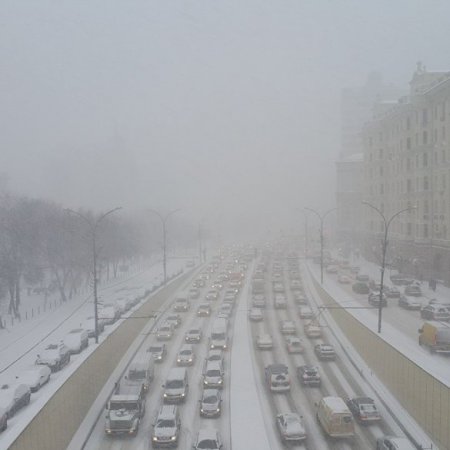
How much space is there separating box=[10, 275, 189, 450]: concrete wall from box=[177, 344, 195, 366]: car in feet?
7.45

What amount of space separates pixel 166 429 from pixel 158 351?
852 cm

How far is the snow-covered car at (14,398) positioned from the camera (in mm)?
16281

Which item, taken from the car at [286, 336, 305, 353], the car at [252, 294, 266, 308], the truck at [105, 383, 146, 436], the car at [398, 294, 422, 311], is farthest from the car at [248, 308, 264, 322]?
the truck at [105, 383, 146, 436]

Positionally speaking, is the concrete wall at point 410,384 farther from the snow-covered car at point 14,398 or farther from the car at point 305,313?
the snow-covered car at point 14,398

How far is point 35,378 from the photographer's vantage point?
19250 millimetres

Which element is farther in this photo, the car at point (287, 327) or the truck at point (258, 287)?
the truck at point (258, 287)

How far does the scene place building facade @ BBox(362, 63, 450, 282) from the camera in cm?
4078

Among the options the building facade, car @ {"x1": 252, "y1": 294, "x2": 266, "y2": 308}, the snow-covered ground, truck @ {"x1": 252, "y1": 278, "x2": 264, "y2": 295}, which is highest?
the building facade

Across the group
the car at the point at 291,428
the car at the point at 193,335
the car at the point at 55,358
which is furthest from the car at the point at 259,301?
the car at the point at 291,428

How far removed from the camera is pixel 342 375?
20734 millimetres

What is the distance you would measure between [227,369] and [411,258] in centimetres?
2817

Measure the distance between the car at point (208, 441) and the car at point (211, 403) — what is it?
2.39m

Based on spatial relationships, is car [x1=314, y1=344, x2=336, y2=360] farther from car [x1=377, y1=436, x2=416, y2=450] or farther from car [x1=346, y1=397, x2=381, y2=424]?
car [x1=377, y1=436, x2=416, y2=450]

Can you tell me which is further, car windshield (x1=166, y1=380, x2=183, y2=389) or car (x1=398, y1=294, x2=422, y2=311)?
car (x1=398, y1=294, x2=422, y2=311)
